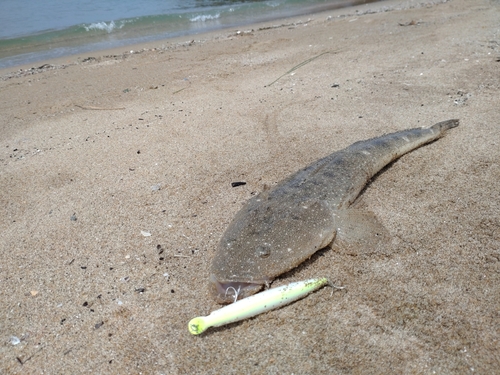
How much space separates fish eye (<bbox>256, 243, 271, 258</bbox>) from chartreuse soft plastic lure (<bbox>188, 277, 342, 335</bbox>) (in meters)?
0.24

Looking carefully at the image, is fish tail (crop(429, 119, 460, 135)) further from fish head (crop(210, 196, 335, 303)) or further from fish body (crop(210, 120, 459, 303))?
fish head (crop(210, 196, 335, 303))

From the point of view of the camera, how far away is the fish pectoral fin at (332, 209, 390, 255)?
299 cm

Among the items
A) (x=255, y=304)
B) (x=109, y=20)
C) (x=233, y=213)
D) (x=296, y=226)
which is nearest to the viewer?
(x=255, y=304)

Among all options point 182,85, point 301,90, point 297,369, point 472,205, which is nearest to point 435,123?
point 472,205

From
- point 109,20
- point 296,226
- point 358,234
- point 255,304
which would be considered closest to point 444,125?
point 358,234

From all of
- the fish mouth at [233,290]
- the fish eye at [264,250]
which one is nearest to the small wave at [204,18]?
the fish eye at [264,250]

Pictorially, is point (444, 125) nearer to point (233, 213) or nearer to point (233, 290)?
point (233, 213)

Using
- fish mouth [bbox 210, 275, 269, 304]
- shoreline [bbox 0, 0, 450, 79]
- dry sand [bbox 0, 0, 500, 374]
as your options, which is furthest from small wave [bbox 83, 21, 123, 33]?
fish mouth [bbox 210, 275, 269, 304]

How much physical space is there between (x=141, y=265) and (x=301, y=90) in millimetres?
4257

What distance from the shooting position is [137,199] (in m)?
3.94

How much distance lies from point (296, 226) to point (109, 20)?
1646cm

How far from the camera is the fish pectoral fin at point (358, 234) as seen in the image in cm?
299

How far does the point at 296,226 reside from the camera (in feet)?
9.62

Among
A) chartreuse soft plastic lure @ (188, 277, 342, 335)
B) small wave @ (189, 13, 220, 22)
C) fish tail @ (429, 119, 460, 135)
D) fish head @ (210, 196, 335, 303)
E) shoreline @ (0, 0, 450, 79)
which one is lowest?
chartreuse soft plastic lure @ (188, 277, 342, 335)
